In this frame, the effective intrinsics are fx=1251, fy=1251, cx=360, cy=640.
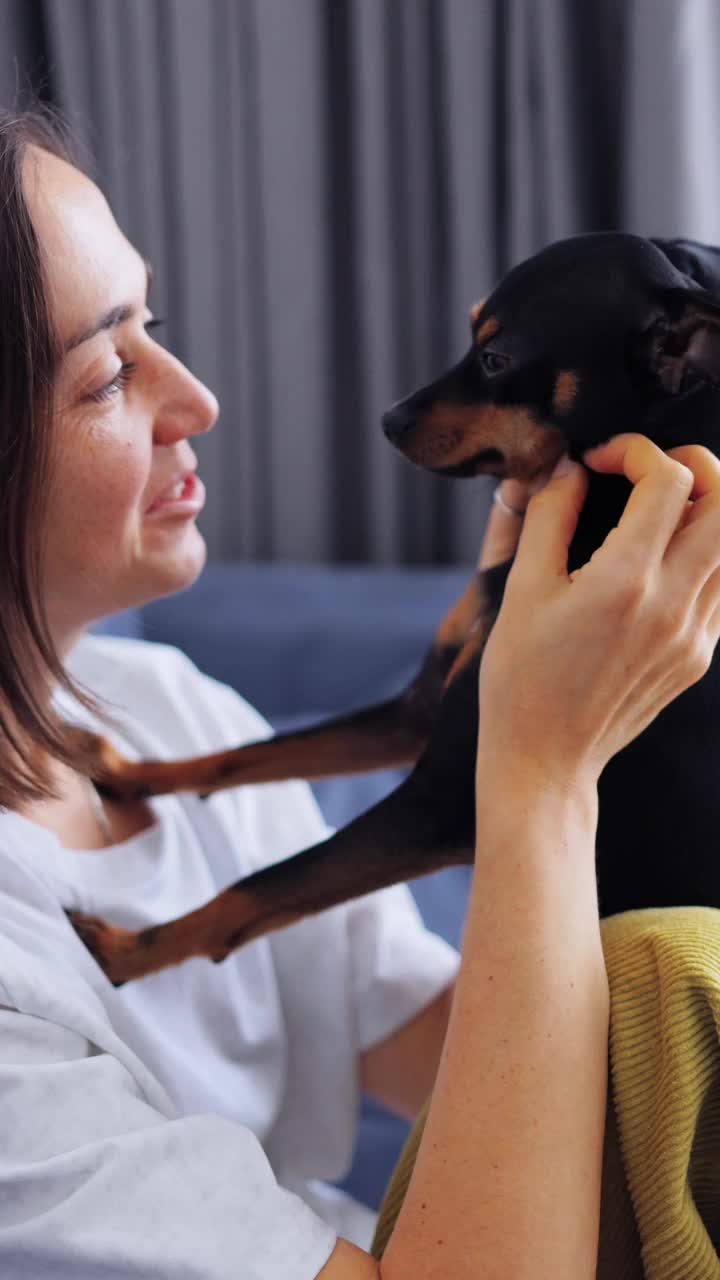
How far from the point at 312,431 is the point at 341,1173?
6.18ft

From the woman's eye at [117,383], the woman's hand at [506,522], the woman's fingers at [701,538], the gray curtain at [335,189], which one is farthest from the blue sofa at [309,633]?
the woman's fingers at [701,538]

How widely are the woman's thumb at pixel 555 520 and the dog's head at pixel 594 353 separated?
4cm

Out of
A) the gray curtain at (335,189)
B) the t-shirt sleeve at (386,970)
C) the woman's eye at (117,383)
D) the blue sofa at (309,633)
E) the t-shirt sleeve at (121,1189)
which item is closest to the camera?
the t-shirt sleeve at (121,1189)

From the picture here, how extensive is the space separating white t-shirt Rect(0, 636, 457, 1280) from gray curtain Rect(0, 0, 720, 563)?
1.43 meters

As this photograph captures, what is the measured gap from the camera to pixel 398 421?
92 centimetres

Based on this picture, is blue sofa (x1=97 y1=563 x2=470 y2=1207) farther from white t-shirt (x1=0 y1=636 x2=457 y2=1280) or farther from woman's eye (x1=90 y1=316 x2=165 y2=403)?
woman's eye (x1=90 y1=316 x2=165 y2=403)

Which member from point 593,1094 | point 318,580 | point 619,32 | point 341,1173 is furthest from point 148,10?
point 593,1094

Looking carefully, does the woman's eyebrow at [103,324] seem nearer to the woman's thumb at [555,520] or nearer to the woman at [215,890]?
the woman at [215,890]

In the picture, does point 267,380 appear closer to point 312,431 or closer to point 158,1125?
point 312,431

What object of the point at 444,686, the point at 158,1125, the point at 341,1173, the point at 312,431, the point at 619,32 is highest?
the point at 619,32

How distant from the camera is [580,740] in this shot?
749mm

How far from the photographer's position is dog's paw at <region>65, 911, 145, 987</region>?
0.91m

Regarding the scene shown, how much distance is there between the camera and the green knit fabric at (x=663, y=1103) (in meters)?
0.68

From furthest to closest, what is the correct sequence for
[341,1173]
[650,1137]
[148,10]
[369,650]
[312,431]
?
[312,431]
[148,10]
[369,650]
[341,1173]
[650,1137]
